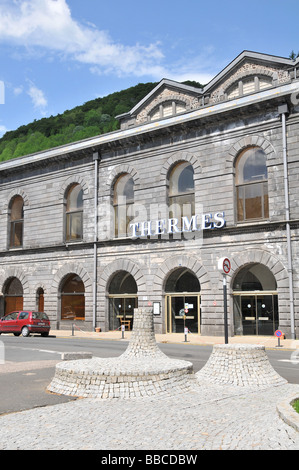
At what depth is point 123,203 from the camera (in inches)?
1244

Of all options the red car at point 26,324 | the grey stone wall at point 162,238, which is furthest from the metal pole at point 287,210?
the red car at point 26,324

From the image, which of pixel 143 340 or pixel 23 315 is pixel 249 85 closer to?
pixel 23 315

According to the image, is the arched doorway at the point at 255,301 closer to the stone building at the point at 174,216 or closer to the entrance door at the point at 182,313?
the stone building at the point at 174,216

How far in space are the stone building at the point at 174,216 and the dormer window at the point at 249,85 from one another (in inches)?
3.9

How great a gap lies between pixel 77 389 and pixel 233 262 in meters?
18.3

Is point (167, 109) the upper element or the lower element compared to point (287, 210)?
upper

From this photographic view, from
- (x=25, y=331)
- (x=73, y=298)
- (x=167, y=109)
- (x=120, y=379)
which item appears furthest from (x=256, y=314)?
(x=167, y=109)

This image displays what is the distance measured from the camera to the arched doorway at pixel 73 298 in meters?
32.8

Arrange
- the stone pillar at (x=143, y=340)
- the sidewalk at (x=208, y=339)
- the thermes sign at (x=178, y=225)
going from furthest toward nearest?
1. the thermes sign at (x=178, y=225)
2. the sidewalk at (x=208, y=339)
3. the stone pillar at (x=143, y=340)

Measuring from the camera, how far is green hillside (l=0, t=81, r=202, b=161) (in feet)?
243

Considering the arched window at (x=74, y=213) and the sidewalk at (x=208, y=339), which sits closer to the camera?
the sidewalk at (x=208, y=339)

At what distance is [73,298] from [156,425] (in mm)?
27193

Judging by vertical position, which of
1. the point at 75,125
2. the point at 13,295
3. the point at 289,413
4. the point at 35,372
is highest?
the point at 75,125

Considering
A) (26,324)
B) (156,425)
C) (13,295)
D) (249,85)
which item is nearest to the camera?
(156,425)
